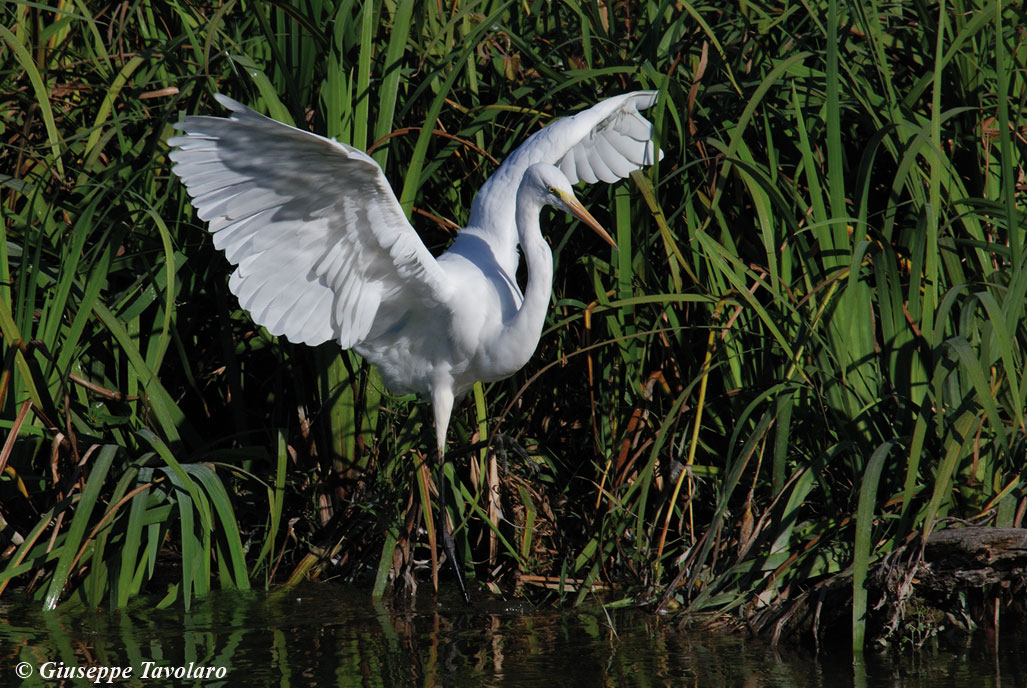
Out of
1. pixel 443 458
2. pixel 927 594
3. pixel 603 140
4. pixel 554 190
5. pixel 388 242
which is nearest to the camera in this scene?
pixel 927 594

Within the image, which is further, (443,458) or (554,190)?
(443,458)

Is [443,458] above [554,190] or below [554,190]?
below

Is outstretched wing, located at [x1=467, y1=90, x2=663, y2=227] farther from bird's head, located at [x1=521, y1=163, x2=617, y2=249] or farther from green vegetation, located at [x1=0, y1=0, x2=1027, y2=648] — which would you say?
bird's head, located at [x1=521, y1=163, x2=617, y2=249]

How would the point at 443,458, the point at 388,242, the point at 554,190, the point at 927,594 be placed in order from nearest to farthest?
the point at 927,594 → the point at 388,242 → the point at 554,190 → the point at 443,458

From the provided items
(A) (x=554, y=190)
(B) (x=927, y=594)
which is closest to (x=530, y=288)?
(A) (x=554, y=190)

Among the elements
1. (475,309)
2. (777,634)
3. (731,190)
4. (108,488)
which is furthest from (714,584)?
(108,488)

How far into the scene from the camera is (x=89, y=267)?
125 inches

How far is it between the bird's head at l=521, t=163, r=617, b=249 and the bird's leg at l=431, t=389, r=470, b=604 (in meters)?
0.67

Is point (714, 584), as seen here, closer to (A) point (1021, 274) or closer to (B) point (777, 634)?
(B) point (777, 634)

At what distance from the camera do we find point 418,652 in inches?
104

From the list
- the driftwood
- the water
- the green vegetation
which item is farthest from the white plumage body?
the driftwood

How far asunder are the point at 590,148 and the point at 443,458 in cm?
114

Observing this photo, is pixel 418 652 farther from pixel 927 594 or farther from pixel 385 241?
pixel 927 594

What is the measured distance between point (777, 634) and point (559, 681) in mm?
559
